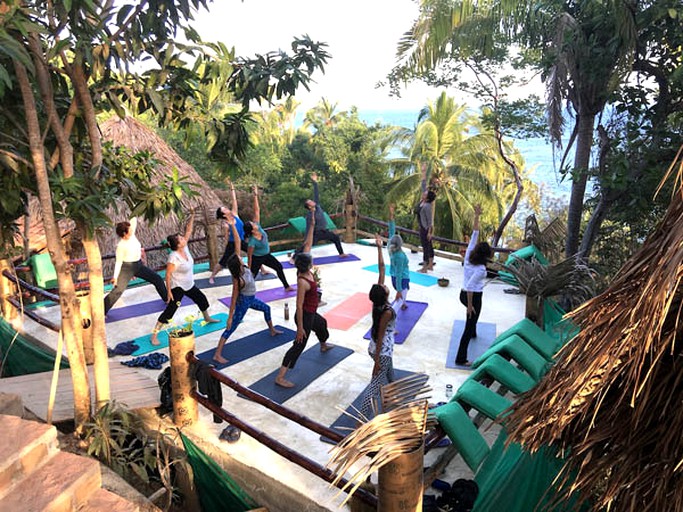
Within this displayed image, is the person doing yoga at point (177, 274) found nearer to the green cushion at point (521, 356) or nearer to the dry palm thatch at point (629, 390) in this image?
the green cushion at point (521, 356)

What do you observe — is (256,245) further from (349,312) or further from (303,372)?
(303,372)

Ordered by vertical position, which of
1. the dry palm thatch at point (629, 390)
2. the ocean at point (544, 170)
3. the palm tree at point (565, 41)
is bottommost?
the ocean at point (544, 170)

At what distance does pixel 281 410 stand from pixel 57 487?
1606 mm

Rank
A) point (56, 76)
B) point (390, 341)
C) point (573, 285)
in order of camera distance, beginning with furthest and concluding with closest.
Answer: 1. point (573, 285)
2. point (390, 341)
3. point (56, 76)

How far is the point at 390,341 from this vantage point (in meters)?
4.66

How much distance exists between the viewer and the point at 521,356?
15.2 feet

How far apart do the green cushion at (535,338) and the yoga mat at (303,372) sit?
82.9 inches

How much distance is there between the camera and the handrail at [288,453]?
11.2ft

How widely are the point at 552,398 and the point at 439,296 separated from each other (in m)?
6.41

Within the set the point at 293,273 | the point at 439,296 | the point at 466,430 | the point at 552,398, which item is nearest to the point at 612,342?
the point at 552,398

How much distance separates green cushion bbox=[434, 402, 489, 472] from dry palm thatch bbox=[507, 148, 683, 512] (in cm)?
106

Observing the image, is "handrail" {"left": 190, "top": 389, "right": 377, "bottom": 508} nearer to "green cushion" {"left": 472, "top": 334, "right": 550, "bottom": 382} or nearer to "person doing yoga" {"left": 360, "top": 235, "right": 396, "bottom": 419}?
"person doing yoga" {"left": 360, "top": 235, "right": 396, "bottom": 419}

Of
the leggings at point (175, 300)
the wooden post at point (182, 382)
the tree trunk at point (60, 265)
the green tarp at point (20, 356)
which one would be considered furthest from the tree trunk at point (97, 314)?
the leggings at point (175, 300)

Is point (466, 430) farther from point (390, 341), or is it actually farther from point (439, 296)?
point (439, 296)
